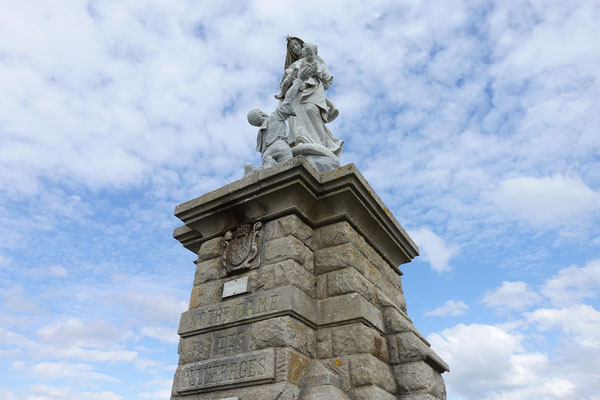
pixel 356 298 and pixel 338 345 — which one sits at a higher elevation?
pixel 356 298

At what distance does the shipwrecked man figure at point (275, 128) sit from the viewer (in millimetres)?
5471

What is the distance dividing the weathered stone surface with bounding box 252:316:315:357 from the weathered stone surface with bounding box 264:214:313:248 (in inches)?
33.7

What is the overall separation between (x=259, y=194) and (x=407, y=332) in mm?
1994

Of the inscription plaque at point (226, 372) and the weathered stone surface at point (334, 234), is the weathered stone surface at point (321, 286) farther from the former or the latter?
the inscription plaque at point (226, 372)

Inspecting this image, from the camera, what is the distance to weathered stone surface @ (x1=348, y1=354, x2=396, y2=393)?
143 inches

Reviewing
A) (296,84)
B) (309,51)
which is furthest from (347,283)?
(309,51)

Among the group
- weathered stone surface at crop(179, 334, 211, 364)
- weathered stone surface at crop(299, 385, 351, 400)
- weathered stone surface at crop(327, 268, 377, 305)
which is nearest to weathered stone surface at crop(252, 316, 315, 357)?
weathered stone surface at crop(299, 385, 351, 400)

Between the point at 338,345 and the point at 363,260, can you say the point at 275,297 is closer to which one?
the point at 338,345

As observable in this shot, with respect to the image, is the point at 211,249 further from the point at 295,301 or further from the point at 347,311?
the point at 347,311

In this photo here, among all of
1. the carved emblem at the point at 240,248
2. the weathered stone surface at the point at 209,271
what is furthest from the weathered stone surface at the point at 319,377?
the weathered stone surface at the point at 209,271

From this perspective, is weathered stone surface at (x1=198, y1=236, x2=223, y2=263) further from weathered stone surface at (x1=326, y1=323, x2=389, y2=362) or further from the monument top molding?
weathered stone surface at (x1=326, y1=323, x2=389, y2=362)

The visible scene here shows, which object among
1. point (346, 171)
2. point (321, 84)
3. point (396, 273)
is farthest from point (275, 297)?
point (321, 84)

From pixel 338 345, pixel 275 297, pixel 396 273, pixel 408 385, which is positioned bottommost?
pixel 408 385

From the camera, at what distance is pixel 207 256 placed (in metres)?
4.80
